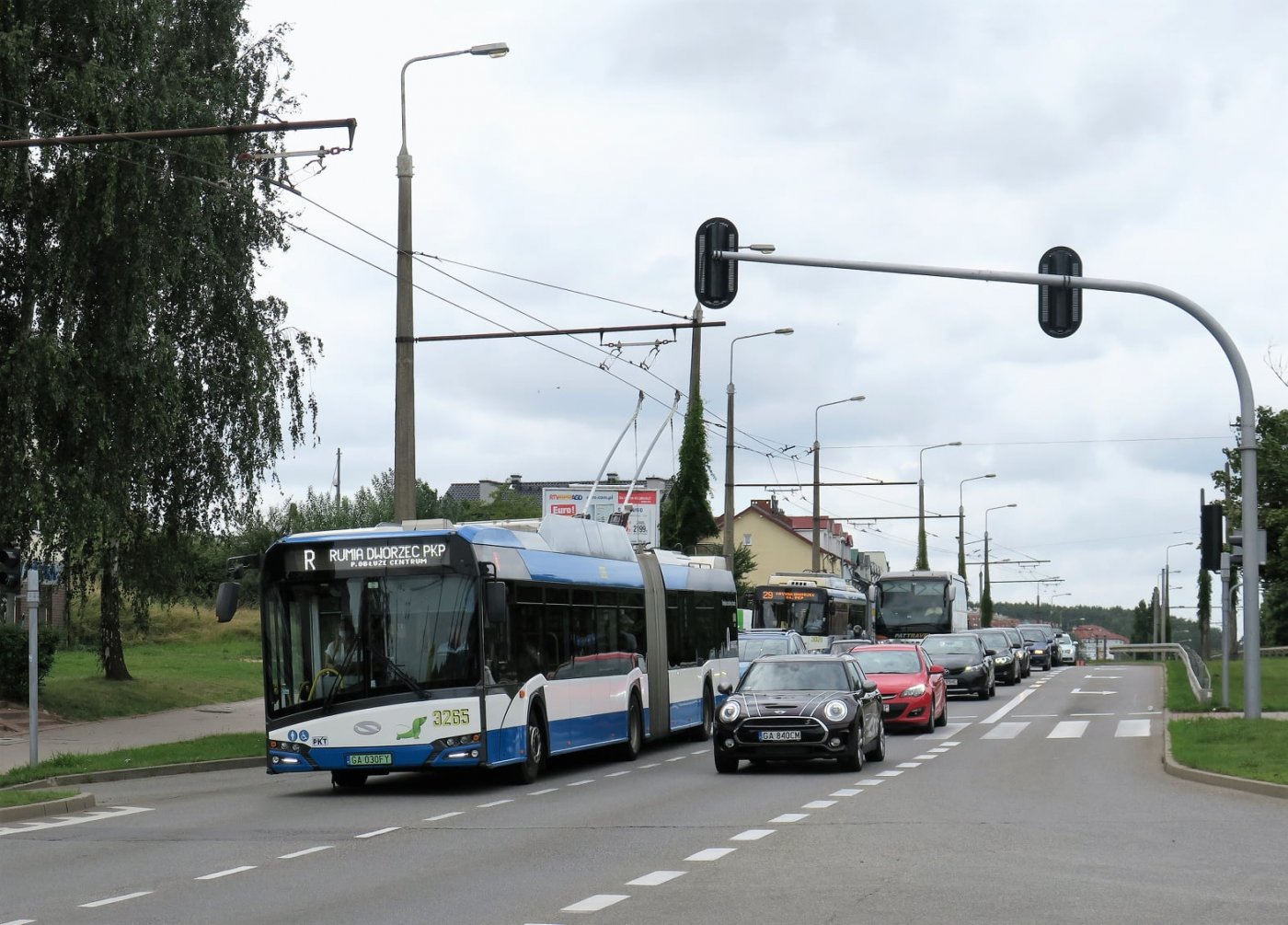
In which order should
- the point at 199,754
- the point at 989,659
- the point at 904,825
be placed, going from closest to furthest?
the point at 904,825, the point at 199,754, the point at 989,659

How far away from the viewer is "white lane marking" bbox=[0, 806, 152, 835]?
1611 centimetres

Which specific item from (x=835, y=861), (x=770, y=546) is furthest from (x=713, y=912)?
(x=770, y=546)

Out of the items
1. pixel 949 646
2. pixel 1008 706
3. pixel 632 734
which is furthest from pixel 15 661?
pixel 949 646

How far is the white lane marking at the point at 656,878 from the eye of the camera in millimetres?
11047

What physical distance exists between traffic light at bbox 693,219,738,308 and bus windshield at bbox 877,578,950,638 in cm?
3943

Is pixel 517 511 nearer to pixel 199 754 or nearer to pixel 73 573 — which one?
pixel 73 573

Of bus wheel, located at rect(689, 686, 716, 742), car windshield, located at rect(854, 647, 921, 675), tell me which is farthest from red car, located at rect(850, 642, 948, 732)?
bus wheel, located at rect(689, 686, 716, 742)

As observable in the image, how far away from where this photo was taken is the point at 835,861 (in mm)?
12117

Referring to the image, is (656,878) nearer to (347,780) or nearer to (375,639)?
(375,639)

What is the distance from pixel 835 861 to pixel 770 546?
382 feet

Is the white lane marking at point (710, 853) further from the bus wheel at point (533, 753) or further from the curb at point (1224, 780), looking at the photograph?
the bus wheel at point (533, 753)

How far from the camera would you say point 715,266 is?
1944 centimetres

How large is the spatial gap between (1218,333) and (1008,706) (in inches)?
753

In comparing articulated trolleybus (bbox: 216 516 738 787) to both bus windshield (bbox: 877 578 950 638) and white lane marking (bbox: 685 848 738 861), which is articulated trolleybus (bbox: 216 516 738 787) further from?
bus windshield (bbox: 877 578 950 638)
